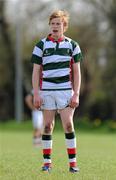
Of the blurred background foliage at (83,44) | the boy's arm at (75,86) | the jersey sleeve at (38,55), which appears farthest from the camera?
the blurred background foliage at (83,44)

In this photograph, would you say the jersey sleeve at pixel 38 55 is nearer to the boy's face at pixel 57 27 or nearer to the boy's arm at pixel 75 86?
the boy's face at pixel 57 27

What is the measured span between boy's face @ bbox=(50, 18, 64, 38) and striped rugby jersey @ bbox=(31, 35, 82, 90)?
0.31 ft

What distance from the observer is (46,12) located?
44.6 meters

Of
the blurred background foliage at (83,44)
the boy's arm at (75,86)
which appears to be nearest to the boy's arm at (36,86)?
the boy's arm at (75,86)

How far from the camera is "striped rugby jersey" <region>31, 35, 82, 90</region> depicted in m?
9.25

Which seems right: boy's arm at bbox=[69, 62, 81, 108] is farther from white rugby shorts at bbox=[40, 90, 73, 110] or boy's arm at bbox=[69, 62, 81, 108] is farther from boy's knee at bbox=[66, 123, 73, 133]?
boy's knee at bbox=[66, 123, 73, 133]

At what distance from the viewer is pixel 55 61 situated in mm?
9242

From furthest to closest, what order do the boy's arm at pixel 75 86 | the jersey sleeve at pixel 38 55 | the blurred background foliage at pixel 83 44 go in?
the blurred background foliage at pixel 83 44
the jersey sleeve at pixel 38 55
the boy's arm at pixel 75 86

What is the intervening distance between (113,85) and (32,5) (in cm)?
976

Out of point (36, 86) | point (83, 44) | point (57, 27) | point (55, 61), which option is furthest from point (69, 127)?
point (83, 44)

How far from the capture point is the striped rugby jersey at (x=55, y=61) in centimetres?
925

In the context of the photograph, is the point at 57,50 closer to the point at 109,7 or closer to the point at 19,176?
the point at 19,176

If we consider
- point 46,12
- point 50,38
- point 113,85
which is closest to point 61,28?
point 50,38

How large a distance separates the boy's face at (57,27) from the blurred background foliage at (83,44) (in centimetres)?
2787
